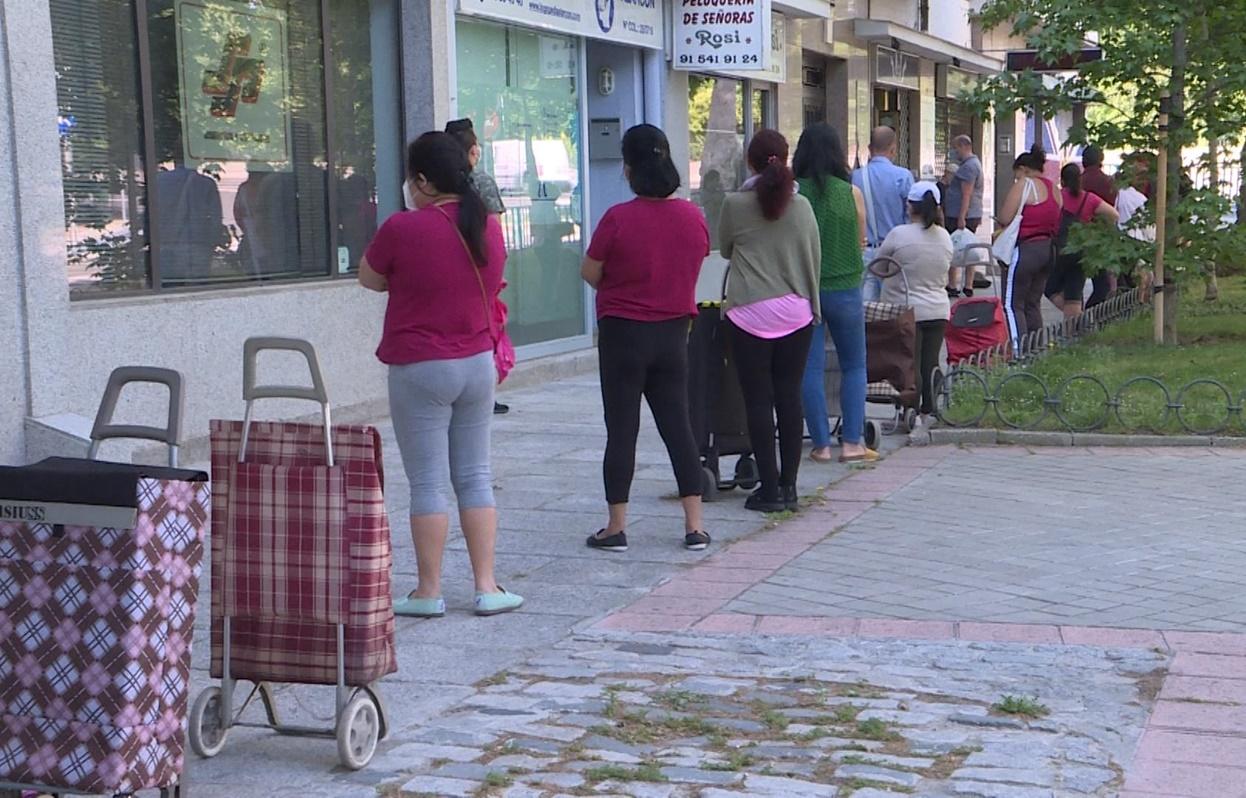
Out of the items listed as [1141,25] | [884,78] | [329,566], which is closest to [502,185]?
[1141,25]

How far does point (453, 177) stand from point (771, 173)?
2.34 m

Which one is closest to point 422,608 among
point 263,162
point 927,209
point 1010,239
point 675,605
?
point 675,605

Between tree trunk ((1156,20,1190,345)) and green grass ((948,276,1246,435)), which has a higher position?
tree trunk ((1156,20,1190,345))

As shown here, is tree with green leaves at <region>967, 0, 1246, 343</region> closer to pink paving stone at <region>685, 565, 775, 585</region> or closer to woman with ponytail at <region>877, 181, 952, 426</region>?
woman with ponytail at <region>877, 181, 952, 426</region>

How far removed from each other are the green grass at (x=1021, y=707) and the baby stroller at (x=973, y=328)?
22.4ft

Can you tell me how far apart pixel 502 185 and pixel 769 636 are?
846cm

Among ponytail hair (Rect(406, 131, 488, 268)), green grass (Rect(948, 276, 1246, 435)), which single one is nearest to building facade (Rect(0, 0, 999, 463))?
ponytail hair (Rect(406, 131, 488, 268))

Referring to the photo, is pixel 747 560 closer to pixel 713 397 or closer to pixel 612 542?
pixel 612 542

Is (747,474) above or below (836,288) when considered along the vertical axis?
below

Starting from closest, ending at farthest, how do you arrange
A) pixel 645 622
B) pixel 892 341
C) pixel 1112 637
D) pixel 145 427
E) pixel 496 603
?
pixel 145 427
pixel 1112 637
pixel 645 622
pixel 496 603
pixel 892 341

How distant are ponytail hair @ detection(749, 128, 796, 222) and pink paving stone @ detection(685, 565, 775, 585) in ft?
6.02

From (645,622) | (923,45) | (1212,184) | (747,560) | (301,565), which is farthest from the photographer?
(923,45)

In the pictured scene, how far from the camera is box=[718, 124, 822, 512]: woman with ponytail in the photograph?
316 inches

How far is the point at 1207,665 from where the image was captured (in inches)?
220
